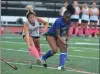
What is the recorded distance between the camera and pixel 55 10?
97.7ft

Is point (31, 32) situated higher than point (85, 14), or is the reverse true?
point (31, 32)

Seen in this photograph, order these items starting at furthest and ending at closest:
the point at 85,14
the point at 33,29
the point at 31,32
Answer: the point at 85,14
the point at 31,32
the point at 33,29

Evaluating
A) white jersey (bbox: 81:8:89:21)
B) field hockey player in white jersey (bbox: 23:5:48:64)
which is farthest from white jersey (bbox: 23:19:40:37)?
white jersey (bbox: 81:8:89:21)

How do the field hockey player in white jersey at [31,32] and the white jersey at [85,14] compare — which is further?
the white jersey at [85,14]

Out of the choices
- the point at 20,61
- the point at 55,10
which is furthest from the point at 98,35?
the point at 20,61

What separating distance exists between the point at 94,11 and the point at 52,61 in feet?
43.5

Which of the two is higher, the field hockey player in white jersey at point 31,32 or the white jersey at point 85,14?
the field hockey player in white jersey at point 31,32

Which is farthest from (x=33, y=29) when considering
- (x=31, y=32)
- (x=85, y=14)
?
(x=85, y=14)

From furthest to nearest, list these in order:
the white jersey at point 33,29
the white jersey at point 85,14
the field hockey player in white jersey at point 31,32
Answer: the white jersey at point 85,14 → the white jersey at point 33,29 → the field hockey player in white jersey at point 31,32

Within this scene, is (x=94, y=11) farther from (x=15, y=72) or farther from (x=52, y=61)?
(x=15, y=72)

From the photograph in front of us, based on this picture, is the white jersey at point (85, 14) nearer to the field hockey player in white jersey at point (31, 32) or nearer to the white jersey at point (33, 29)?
the field hockey player in white jersey at point (31, 32)

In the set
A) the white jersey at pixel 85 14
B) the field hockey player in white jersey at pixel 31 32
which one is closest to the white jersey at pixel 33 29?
the field hockey player in white jersey at pixel 31 32

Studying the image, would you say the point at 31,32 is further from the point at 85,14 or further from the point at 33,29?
the point at 85,14

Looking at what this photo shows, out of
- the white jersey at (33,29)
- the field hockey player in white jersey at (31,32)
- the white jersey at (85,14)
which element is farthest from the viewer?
the white jersey at (85,14)
